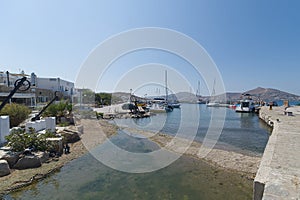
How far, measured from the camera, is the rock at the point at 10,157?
22.1 ft

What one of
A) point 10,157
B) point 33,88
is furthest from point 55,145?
point 33,88

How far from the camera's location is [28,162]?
6977 mm

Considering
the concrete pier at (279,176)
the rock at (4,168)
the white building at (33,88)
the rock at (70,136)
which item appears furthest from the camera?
the white building at (33,88)

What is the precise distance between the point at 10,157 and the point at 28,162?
0.66 m

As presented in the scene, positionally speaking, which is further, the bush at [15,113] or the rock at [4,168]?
the bush at [15,113]

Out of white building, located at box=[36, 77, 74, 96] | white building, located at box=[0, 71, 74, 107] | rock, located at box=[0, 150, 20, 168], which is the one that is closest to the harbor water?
rock, located at box=[0, 150, 20, 168]

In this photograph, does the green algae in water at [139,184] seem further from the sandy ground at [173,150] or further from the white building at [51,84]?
the white building at [51,84]

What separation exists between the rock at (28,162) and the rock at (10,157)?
17cm

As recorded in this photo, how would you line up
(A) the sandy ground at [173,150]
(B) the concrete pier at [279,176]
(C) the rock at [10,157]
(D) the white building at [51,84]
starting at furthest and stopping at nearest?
(D) the white building at [51,84]
(C) the rock at [10,157]
(A) the sandy ground at [173,150]
(B) the concrete pier at [279,176]

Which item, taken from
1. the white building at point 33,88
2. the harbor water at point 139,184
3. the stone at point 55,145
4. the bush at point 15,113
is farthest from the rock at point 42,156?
the bush at point 15,113

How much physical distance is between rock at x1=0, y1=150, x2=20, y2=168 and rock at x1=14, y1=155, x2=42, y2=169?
17 centimetres

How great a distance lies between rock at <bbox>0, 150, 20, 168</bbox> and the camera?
674 centimetres

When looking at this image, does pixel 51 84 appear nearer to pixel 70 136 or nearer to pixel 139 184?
pixel 70 136

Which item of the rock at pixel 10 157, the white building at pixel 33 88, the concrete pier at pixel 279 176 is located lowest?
the rock at pixel 10 157
